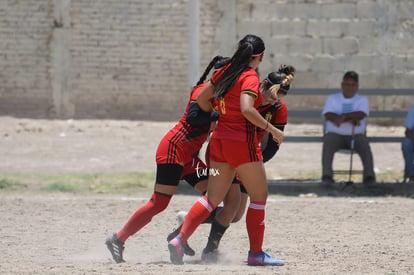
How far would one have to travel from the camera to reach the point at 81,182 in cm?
1323

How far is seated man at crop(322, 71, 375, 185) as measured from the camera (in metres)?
12.6

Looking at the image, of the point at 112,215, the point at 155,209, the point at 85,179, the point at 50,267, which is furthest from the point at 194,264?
the point at 85,179

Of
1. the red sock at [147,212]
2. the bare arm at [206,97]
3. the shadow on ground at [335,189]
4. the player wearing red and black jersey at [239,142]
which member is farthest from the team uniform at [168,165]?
the shadow on ground at [335,189]

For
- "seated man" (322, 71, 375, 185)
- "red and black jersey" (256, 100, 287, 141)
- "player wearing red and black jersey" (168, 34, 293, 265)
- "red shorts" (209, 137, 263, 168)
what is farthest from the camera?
"seated man" (322, 71, 375, 185)

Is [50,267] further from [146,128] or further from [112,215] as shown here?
[146,128]

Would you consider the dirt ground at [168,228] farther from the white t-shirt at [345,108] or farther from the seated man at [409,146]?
the white t-shirt at [345,108]

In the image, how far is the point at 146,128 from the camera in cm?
1795

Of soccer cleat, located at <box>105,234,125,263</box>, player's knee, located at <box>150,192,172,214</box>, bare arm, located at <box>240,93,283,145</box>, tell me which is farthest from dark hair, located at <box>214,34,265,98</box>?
soccer cleat, located at <box>105,234,125,263</box>

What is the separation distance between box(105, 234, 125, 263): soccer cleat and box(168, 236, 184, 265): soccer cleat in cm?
46

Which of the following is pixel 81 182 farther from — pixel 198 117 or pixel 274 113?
pixel 274 113

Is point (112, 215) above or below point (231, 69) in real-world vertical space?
below

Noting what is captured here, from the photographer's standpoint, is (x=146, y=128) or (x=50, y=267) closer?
(x=50, y=267)

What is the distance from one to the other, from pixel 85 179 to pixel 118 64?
17.7 feet

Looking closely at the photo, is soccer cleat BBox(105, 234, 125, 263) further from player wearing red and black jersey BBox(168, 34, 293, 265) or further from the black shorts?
the black shorts
